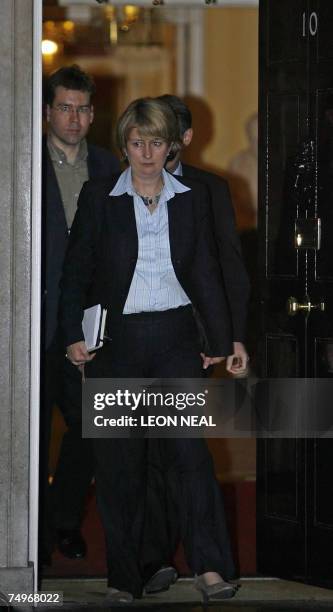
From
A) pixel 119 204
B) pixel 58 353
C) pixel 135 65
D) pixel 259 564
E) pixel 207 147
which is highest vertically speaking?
pixel 135 65

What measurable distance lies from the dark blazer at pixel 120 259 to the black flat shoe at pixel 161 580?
0.85 meters

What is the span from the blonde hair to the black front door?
19.0 inches

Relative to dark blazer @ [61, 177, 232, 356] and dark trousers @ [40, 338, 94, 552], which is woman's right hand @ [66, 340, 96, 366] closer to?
dark blazer @ [61, 177, 232, 356]

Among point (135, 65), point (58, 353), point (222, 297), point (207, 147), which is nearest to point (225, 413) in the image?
point (58, 353)

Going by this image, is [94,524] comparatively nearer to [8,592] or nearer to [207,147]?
[8,592]

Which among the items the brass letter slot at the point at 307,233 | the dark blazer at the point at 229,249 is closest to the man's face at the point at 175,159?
the dark blazer at the point at 229,249

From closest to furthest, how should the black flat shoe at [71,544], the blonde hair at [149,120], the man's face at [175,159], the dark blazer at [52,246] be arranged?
the blonde hair at [149,120] < the man's face at [175,159] < the dark blazer at [52,246] < the black flat shoe at [71,544]

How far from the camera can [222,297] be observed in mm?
4586

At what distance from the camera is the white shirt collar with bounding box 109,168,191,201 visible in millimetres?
4535

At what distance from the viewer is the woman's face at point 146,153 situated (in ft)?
14.7

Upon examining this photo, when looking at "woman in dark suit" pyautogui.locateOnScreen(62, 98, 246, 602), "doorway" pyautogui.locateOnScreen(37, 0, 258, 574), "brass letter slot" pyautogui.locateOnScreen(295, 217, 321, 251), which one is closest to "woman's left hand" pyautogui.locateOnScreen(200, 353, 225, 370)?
"woman in dark suit" pyautogui.locateOnScreen(62, 98, 246, 602)

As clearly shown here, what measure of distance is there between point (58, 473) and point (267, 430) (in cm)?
98

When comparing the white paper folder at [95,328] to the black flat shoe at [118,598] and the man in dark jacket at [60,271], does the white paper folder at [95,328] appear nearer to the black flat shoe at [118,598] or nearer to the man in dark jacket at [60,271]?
the man in dark jacket at [60,271]

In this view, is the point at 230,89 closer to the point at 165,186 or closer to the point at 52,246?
the point at 52,246
